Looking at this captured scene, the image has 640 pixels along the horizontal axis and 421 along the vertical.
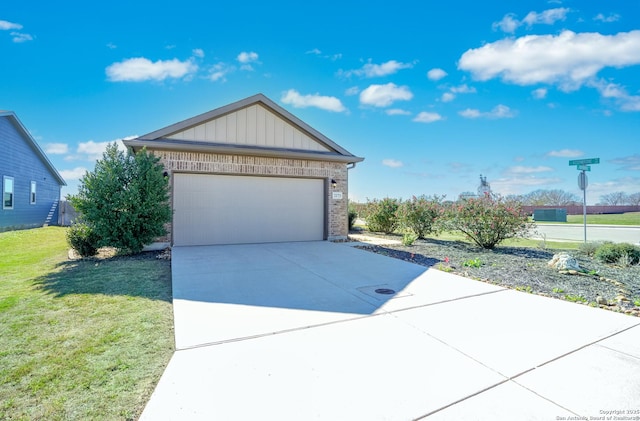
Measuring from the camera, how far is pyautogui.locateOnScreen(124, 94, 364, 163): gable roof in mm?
9234

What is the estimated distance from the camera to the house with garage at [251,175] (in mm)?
9477

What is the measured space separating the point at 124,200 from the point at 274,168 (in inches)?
173

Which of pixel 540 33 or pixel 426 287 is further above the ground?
pixel 540 33

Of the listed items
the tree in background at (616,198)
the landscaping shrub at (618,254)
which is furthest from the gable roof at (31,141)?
Answer: the tree in background at (616,198)

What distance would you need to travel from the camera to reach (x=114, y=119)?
13.8m

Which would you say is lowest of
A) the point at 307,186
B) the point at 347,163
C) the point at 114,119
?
the point at 307,186

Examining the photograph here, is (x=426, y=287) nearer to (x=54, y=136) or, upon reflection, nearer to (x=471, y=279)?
(x=471, y=279)

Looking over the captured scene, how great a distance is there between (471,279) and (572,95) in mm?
11662

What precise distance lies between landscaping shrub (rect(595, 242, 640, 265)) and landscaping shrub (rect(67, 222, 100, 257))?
40.3ft

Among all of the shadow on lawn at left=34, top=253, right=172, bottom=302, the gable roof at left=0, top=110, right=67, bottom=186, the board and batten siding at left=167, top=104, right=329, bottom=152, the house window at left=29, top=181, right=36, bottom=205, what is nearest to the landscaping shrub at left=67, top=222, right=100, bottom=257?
the shadow on lawn at left=34, top=253, right=172, bottom=302

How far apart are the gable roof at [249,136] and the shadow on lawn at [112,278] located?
337 cm

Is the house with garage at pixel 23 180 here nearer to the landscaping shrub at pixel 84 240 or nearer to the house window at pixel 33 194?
the house window at pixel 33 194

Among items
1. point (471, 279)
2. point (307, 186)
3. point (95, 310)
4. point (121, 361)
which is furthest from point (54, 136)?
point (471, 279)

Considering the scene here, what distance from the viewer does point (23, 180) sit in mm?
16438
